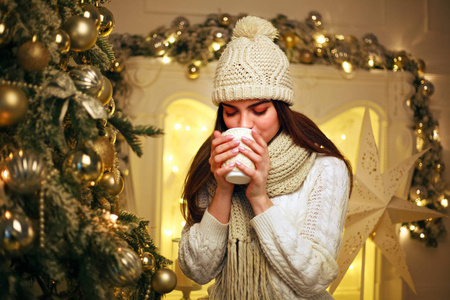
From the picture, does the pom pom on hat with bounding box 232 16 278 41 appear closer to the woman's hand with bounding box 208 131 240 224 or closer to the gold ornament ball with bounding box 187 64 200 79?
the woman's hand with bounding box 208 131 240 224

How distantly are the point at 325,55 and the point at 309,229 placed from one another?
6.80 feet

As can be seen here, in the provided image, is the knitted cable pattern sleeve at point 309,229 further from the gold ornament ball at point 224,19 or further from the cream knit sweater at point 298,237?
the gold ornament ball at point 224,19

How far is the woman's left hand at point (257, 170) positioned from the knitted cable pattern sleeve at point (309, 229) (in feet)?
0.11

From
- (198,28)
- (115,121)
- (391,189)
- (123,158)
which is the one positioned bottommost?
(115,121)

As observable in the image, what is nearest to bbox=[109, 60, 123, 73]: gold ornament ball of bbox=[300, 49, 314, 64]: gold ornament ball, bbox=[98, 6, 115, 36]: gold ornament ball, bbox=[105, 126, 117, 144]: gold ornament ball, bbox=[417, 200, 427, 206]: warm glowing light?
bbox=[300, 49, 314, 64]: gold ornament ball

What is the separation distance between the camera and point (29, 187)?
63 centimetres

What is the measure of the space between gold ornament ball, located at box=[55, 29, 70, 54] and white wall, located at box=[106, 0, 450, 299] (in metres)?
2.40

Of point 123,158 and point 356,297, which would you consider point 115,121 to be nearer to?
point 123,158

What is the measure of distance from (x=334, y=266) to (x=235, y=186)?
0.37 metres

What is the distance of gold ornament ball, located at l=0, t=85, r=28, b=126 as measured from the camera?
0.62 meters

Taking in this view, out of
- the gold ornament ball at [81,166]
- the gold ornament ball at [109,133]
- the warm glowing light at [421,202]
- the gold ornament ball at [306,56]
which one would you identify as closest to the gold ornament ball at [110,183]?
the gold ornament ball at [109,133]

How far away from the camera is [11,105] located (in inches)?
24.4

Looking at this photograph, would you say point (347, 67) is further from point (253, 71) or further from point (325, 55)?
point (253, 71)

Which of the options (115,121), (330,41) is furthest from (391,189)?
(115,121)
